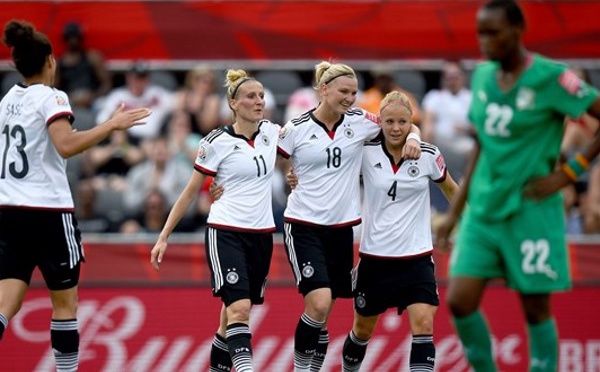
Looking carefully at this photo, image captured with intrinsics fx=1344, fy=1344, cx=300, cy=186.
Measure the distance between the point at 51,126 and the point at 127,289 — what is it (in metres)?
3.60

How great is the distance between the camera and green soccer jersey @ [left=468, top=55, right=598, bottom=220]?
7.49 metres

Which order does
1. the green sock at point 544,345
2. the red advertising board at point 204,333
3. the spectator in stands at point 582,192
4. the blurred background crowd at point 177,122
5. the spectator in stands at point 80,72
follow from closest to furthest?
the green sock at point 544,345 → the red advertising board at point 204,333 → the spectator in stands at point 582,192 → the blurred background crowd at point 177,122 → the spectator in stands at point 80,72

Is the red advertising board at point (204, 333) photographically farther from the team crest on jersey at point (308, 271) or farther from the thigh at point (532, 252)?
the thigh at point (532, 252)

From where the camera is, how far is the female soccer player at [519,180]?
7500 mm

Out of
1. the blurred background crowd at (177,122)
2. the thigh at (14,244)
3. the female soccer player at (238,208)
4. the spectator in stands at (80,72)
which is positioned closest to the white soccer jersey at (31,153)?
the thigh at (14,244)

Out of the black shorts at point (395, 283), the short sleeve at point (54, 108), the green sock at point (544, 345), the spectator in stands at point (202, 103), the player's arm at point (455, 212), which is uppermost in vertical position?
the spectator in stands at point (202, 103)

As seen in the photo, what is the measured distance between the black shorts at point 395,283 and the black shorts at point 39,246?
218cm

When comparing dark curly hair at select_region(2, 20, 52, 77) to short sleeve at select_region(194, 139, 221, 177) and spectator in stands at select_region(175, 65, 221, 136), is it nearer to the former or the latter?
short sleeve at select_region(194, 139, 221, 177)

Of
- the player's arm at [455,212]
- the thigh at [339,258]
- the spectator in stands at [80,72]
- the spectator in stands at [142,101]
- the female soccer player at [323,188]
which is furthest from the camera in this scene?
the spectator in stands at [80,72]

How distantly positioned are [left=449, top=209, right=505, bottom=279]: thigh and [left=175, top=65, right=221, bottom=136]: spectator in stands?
762 centimetres

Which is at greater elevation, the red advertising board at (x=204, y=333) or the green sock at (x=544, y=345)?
the green sock at (x=544, y=345)

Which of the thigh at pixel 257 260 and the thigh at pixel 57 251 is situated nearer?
the thigh at pixel 57 251

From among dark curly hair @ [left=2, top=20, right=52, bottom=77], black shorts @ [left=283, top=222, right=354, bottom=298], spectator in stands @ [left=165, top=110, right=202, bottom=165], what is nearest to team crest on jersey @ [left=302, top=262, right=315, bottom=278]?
black shorts @ [left=283, top=222, right=354, bottom=298]

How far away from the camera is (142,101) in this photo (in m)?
15.2
